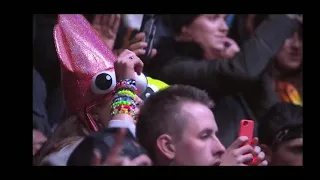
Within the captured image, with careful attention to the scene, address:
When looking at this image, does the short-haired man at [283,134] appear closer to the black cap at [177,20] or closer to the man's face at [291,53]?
the man's face at [291,53]

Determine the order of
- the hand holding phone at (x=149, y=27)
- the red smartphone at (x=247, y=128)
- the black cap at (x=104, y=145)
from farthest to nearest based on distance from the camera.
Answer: the hand holding phone at (x=149, y=27) < the red smartphone at (x=247, y=128) < the black cap at (x=104, y=145)

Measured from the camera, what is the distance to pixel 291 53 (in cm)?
274

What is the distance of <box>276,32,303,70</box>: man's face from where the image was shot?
8.96 feet

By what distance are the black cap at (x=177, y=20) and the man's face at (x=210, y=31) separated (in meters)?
0.02

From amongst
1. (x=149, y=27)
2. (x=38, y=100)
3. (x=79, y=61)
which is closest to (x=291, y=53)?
(x=149, y=27)

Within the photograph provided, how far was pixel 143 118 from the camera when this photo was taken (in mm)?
2387

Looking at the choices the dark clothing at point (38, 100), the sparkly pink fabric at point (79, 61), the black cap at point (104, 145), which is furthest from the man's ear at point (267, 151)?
the dark clothing at point (38, 100)

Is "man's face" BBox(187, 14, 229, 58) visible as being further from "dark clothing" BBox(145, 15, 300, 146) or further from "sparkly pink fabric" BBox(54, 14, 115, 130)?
"sparkly pink fabric" BBox(54, 14, 115, 130)

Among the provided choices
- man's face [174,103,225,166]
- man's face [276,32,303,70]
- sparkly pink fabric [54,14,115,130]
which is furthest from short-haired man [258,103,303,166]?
sparkly pink fabric [54,14,115,130]

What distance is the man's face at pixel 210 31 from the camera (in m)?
2.70

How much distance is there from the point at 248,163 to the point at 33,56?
90 cm
